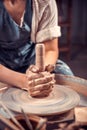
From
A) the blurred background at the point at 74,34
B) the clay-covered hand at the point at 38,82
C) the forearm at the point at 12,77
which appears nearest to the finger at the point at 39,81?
the clay-covered hand at the point at 38,82

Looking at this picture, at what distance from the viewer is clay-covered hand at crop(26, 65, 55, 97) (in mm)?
1199

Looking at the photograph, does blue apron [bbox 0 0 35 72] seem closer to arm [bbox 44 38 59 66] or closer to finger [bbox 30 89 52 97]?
arm [bbox 44 38 59 66]

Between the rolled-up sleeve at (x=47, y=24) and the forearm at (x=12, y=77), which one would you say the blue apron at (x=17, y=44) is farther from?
the forearm at (x=12, y=77)

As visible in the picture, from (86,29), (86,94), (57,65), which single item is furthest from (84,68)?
(86,94)

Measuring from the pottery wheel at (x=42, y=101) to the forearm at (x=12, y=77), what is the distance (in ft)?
0.25

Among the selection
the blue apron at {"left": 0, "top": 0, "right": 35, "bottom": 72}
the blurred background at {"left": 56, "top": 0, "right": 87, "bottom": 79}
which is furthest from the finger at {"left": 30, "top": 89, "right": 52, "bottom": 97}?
the blurred background at {"left": 56, "top": 0, "right": 87, "bottom": 79}

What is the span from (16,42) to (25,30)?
8 cm

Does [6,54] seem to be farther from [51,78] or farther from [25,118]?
[25,118]

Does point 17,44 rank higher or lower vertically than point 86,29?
higher

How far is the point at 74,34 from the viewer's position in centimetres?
469

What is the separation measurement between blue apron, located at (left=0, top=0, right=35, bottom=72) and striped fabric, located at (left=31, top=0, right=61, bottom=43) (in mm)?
30

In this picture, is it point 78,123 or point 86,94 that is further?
point 86,94

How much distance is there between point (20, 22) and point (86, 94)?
1.78 ft

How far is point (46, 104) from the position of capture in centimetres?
119
